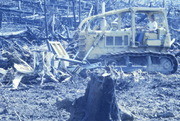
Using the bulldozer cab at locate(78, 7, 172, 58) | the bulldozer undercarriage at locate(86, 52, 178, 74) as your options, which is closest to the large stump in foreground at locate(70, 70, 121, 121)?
the bulldozer undercarriage at locate(86, 52, 178, 74)

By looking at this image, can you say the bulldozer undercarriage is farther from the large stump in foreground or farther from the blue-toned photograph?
the large stump in foreground

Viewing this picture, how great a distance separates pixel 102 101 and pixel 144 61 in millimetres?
6715

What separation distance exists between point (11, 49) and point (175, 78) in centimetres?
616

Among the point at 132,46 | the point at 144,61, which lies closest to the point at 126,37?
the point at 132,46

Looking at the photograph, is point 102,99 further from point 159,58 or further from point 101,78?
point 159,58

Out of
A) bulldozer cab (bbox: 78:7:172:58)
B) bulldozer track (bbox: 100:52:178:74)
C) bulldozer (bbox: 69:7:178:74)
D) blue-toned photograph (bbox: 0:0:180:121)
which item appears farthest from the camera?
bulldozer cab (bbox: 78:7:172:58)

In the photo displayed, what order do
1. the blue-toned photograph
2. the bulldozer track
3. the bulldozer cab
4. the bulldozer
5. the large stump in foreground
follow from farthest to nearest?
the bulldozer cab < the bulldozer < the bulldozer track < the blue-toned photograph < the large stump in foreground

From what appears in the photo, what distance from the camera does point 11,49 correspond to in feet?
38.1

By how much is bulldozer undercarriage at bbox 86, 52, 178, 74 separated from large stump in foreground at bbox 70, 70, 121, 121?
19.6ft

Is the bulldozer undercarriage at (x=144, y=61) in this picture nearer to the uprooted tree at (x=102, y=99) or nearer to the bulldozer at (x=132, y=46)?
the bulldozer at (x=132, y=46)

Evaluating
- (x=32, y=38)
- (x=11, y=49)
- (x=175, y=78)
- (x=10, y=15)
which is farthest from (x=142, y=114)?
(x=10, y=15)

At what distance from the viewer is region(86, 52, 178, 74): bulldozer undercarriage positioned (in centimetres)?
1070

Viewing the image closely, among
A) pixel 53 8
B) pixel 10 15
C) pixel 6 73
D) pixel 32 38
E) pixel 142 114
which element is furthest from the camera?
pixel 53 8

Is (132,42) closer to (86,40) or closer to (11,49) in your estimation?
(86,40)
